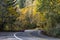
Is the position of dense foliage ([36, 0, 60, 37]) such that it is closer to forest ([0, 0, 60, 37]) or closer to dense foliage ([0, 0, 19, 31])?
forest ([0, 0, 60, 37])

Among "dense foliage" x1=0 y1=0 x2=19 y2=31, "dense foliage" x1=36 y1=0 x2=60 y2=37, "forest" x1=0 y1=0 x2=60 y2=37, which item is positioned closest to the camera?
"dense foliage" x1=36 y1=0 x2=60 y2=37

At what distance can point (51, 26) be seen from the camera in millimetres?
22781

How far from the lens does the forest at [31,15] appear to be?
21.8 m

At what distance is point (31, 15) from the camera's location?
2766 centimetres

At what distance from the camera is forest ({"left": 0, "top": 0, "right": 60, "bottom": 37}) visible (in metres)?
21.8

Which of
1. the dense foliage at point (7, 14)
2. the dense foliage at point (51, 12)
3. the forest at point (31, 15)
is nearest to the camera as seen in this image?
the dense foliage at point (51, 12)

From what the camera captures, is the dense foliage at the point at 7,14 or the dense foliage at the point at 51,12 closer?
the dense foliage at the point at 51,12

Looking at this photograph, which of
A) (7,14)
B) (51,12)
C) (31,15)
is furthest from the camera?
(7,14)

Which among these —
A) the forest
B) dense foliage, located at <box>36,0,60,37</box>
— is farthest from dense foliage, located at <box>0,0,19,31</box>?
dense foliage, located at <box>36,0,60,37</box>

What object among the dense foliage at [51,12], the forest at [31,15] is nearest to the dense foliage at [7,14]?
the forest at [31,15]

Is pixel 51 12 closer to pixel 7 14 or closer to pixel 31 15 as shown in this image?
pixel 31 15

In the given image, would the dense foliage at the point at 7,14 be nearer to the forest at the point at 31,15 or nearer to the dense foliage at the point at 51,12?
the forest at the point at 31,15

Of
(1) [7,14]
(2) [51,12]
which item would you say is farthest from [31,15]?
(2) [51,12]

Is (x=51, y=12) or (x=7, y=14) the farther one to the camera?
(x=7, y=14)
